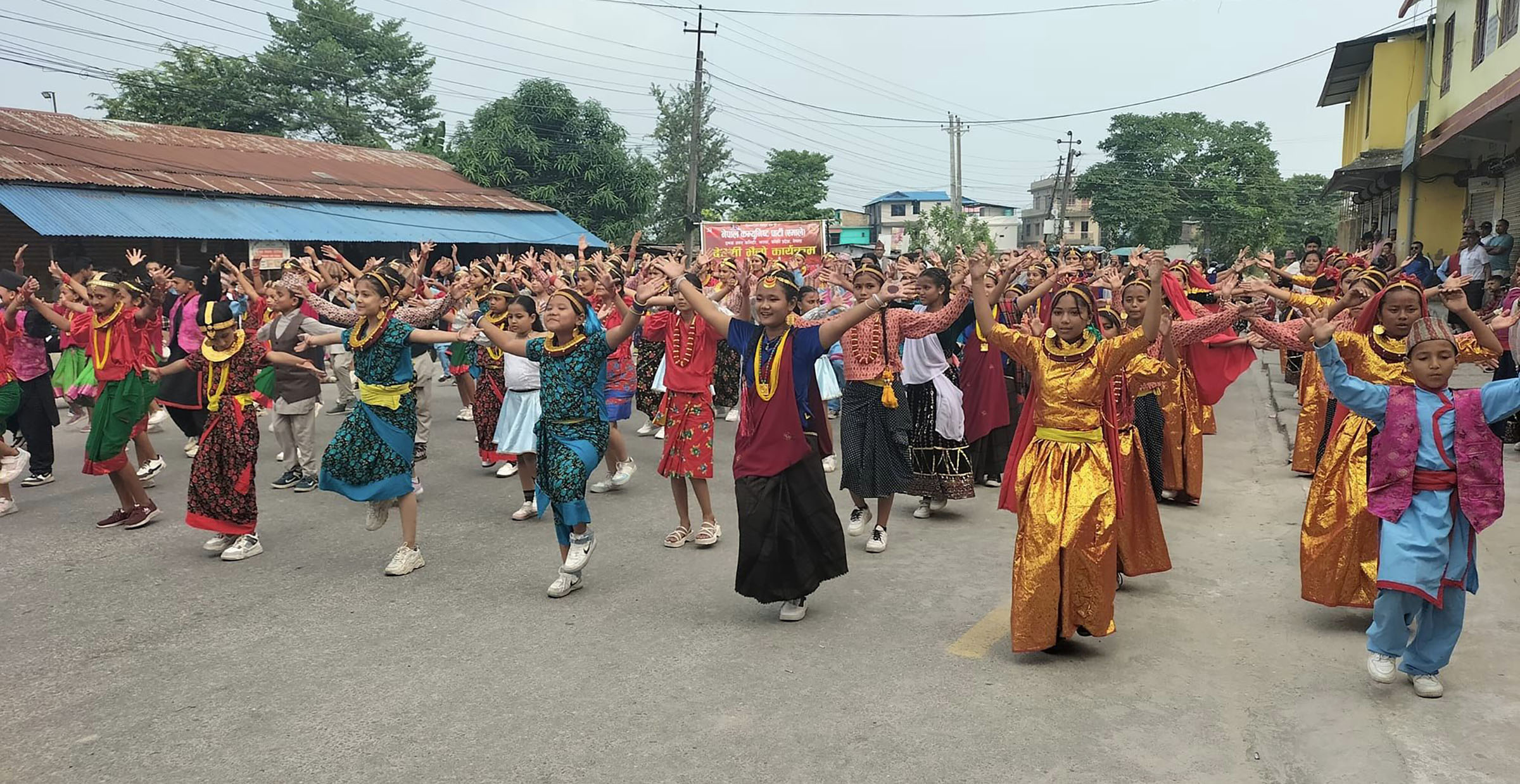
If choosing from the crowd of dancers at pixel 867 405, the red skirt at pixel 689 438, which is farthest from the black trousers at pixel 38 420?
the red skirt at pixel 689 438

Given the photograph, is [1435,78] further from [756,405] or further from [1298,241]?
[1298,241]

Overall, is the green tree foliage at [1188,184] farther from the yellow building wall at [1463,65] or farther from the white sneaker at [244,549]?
the white sneaker at [244,549]

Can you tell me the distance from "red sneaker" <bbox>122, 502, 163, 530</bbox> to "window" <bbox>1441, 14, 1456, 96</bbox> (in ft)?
73.1

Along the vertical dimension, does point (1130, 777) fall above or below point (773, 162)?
below

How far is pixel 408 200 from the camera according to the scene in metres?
28.3

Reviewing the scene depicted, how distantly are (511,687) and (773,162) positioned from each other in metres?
63.3

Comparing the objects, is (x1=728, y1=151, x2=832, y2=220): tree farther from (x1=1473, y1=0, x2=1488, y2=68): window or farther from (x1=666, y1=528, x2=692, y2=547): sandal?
(x1=666, y1=528, x2=692, y2=547): sandal

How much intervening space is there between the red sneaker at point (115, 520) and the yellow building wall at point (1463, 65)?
55.7ft

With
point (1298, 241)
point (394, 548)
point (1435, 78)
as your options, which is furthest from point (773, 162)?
point (394, 548)

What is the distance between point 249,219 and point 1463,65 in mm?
24221

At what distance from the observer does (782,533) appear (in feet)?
17.5

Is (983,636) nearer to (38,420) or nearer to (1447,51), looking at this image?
(38,420)

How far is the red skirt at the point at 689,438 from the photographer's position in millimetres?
6891

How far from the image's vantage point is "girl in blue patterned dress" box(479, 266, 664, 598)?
5855 mm
